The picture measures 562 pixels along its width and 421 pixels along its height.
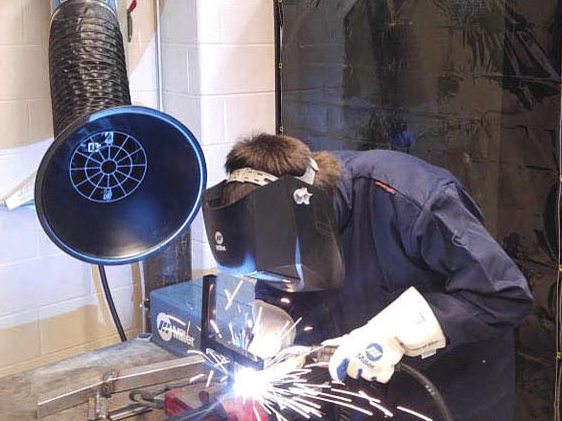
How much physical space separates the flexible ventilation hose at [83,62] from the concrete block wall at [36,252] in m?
0.38

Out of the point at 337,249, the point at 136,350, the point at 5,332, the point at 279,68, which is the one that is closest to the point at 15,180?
the point at 5,332

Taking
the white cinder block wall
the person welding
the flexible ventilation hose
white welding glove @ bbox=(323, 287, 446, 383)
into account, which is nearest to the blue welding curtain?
the white cinder block wall

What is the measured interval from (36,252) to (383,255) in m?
1.31

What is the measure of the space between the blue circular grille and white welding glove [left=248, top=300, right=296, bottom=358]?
0.45 metres

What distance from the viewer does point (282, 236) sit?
1.33 m

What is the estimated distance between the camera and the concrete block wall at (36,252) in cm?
231

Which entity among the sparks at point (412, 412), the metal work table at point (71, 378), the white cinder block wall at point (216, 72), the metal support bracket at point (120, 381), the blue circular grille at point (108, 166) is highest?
the white cinder block wall at point (216, 72)

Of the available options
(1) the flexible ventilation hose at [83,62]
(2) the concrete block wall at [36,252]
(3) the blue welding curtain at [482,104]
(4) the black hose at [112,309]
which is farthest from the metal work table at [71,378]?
(3) the blue welding curtain at [482,104]

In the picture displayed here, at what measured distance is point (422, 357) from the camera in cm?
146

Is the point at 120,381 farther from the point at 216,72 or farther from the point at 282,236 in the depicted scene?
the point at 216,72

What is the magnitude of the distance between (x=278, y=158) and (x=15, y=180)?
124 cm

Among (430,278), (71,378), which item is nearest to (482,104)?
(430,278)

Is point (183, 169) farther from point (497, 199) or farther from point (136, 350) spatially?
point (497, 199)

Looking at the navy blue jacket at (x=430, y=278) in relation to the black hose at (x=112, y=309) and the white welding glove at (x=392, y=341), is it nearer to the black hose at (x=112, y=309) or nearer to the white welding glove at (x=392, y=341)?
the white welding glove at (x=392, y=341)
